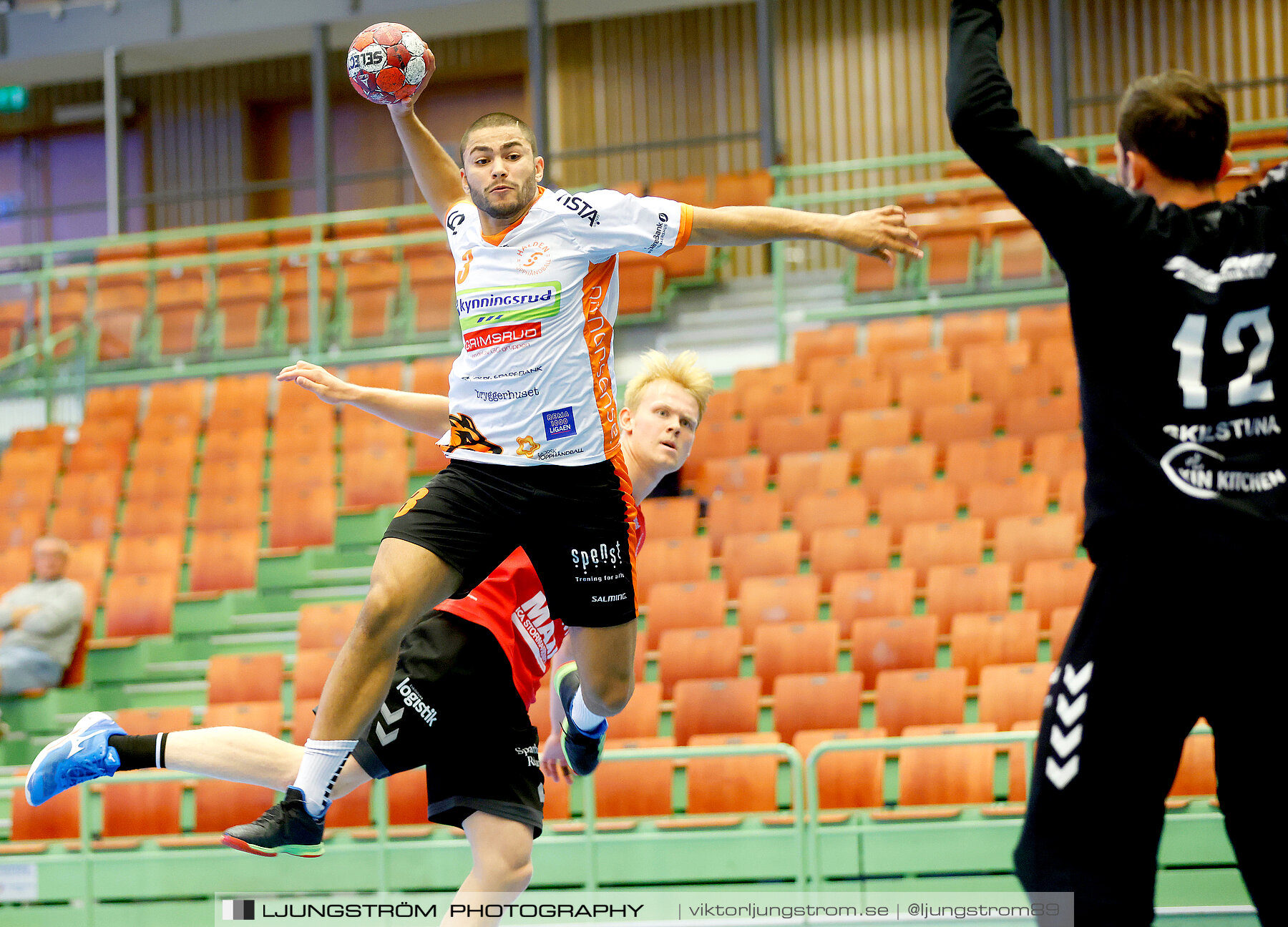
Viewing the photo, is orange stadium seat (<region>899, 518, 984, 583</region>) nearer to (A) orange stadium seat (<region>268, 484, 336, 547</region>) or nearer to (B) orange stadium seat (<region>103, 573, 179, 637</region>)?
(A) orange stadium seat (<region>268, 484, 336, 547</region>)

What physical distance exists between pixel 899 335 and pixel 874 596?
3.76 m

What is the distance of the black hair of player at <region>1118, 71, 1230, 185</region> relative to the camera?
2551 millimetres

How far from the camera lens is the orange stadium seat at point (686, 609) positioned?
324 inches

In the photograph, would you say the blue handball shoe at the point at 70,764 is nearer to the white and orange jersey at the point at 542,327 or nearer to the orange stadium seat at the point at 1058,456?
the white and orange jersey at the point at 542,327

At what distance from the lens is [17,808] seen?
7480mm

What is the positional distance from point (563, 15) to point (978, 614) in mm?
11681

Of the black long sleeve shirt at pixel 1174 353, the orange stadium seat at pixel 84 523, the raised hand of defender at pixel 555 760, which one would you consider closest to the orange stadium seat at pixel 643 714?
the raised hand of defender at pixel 555 760

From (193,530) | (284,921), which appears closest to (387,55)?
(284,921)

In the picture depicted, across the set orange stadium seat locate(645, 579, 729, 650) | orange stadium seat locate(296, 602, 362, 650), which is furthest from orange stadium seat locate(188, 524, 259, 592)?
orange stadium seat locate(645, 579, 729, 650)

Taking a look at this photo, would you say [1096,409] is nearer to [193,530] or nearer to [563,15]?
[193,530]

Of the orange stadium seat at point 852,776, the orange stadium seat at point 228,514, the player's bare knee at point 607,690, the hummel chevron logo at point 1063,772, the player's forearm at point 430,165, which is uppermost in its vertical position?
the player's forearm at point 430,165

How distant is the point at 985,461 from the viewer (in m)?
9.24

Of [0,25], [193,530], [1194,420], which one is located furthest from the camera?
[0,25]

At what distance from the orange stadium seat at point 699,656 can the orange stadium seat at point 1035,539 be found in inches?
70.6
